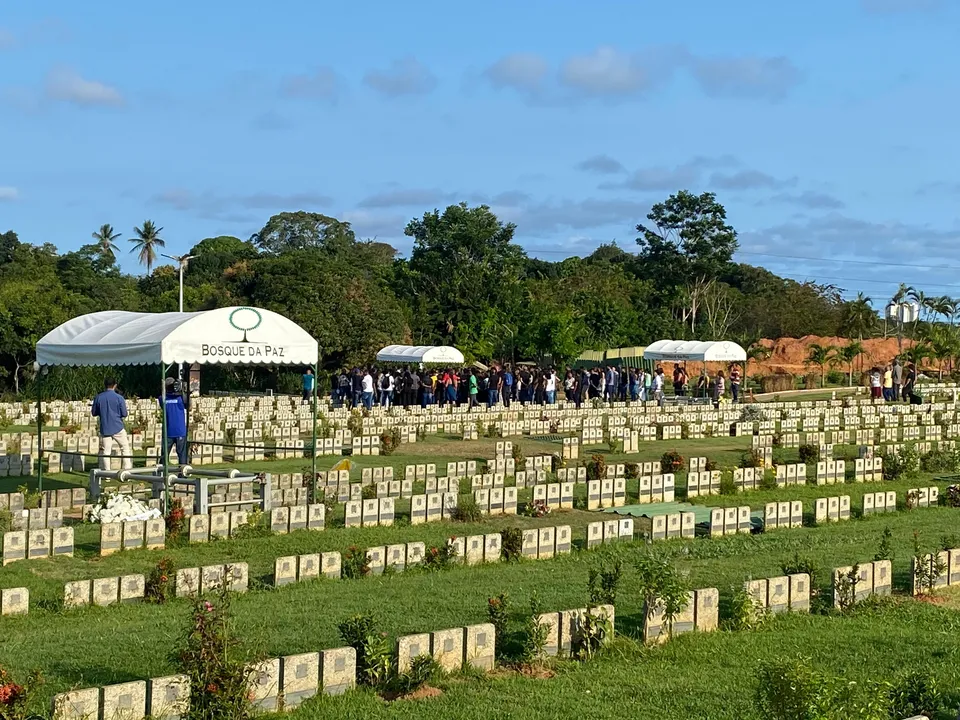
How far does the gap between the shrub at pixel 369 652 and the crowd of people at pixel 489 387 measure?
26.6 metres

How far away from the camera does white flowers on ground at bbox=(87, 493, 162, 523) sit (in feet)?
49.2

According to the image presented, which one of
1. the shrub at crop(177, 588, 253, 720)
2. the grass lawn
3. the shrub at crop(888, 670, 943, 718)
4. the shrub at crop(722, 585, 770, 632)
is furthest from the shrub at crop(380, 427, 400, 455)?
the shrub at crop(888, 670, 943, 718)

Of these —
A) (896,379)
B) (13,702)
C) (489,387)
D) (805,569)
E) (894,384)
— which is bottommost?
(13,702)

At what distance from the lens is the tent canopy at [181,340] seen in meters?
15.7

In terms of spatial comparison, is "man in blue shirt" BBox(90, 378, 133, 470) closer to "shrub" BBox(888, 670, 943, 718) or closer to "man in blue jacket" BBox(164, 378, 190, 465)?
"man in blue jacket" BBox(164, 378, 190, 465)

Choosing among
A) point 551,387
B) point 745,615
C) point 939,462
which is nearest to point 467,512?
point 745,615

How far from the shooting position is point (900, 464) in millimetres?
→ 22969

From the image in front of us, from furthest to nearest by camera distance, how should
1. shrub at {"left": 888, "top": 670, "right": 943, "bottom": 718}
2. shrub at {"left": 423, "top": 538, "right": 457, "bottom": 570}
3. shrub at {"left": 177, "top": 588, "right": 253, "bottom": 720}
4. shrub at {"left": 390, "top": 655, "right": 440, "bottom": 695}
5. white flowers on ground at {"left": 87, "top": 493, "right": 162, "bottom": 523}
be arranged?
white flowers on ground at {"left": 87, "top": 493, "right": 162, "bottom": 523}, shrub at {"left": 423, "top": 538, "right": 457, "bottom": 570}, shrub at {"left": 390, "top": 655, "right": 440, "bottom": 695}, shrub at {"left": 888, "top": 670, "right": 943, "bottom": 718}, shrub at {"left": 177, "top": 588, "right": 253, "bottom": 720}

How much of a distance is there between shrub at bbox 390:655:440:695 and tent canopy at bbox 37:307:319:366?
8.06m

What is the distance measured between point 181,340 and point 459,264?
52.0 meters

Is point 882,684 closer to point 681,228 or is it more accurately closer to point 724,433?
point 724,433

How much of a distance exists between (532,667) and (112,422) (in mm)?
10769

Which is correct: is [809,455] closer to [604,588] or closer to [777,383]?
[604,588]

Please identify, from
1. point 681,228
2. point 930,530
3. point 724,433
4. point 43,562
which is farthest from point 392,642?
point 681,228
